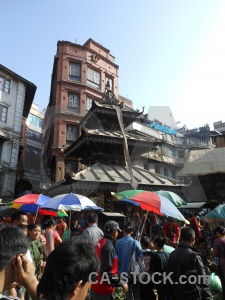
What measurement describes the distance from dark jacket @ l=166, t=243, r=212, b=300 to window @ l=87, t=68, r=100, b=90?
30547 millimetres

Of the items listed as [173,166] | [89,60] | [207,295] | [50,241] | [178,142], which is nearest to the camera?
[207,295]

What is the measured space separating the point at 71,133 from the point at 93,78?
29.2ft

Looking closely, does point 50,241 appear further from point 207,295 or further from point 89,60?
point 89,60

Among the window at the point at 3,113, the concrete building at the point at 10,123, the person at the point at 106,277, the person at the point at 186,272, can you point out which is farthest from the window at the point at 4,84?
the person at the point at 186,272

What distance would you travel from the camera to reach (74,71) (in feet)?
105

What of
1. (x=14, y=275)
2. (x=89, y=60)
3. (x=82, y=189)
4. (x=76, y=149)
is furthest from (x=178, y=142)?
(x=14, y=275)

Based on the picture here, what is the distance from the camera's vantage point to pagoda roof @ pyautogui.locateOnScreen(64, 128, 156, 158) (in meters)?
16.9

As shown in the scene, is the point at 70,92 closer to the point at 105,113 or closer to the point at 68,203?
the point at 105,113

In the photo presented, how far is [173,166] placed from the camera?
3694 centimetres

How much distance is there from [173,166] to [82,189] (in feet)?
80.6

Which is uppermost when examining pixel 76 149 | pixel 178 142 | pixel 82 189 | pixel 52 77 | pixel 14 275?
pixel 52 77

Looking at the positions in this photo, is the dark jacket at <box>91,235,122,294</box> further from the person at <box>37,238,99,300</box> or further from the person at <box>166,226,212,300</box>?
the person at <box>37,238,99,300</box>

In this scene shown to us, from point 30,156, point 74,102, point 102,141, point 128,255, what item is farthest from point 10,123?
point 128,255

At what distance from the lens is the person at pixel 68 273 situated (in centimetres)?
174
